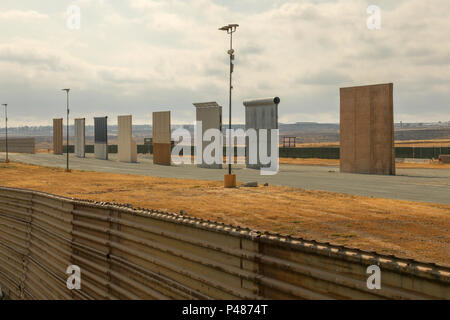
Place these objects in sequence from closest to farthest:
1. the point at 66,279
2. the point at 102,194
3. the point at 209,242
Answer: the point at 209,242 < the point at 66,279 < the point at 102,194

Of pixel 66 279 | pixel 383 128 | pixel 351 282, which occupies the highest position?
pixel 383 128

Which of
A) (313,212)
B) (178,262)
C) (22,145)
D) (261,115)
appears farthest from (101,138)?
(178,262)

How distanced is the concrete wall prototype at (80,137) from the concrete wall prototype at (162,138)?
2517 centimetres

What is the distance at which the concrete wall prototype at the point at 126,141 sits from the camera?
216 ft

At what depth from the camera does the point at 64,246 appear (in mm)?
10141

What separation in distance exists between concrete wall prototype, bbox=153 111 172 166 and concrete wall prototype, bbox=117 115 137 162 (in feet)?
21.4

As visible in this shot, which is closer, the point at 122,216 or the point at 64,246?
the point at 122,216

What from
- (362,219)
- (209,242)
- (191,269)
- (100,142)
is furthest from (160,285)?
(100,142)

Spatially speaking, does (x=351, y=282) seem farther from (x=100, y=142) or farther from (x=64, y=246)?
(x=100, y=142)

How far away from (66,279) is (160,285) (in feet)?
12.0

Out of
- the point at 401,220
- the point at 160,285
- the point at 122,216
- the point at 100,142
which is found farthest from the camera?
the point at 100,142

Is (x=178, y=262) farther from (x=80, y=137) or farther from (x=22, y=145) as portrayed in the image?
(x=22, y=145)

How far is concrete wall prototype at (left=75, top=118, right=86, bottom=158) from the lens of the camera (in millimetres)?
80044

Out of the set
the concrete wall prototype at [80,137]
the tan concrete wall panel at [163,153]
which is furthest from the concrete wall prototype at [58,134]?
the tan concrete wall panel at [163,153]
